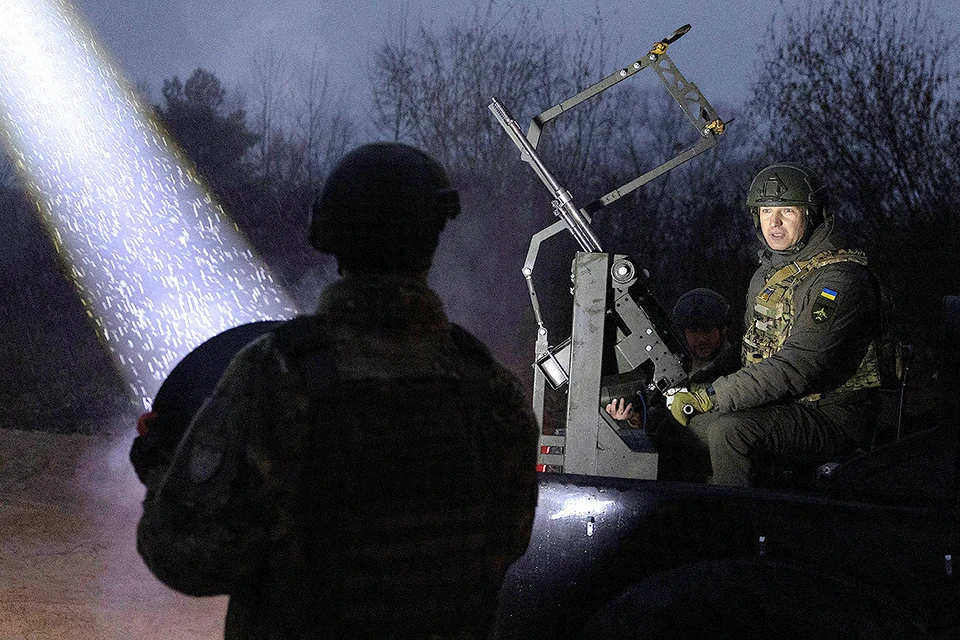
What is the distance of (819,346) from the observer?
3.24m

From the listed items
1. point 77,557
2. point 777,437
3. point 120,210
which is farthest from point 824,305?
point 120,210

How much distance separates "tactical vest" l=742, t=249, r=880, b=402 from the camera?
3365mm

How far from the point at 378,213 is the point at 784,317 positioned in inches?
81.0

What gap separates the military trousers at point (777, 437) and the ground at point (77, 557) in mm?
2984

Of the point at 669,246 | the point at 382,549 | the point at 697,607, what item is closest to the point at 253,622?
the point at 382,549

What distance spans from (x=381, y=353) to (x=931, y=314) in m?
9.53

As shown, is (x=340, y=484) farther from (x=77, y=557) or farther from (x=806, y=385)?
(x=77, y=557)

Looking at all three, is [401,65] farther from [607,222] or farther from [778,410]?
[778,410]

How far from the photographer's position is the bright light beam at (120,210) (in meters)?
12.5

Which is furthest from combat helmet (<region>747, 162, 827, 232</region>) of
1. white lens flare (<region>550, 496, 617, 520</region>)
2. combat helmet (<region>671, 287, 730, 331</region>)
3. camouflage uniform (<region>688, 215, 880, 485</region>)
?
combat helmet (<region>671, 287, 730, 331</region>)

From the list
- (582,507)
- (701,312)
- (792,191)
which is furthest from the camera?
(701,312)

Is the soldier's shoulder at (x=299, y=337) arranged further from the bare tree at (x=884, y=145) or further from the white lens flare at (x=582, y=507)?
the bare tree at (x=884, y=145)

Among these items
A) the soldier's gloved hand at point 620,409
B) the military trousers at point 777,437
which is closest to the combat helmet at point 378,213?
the military trousers at point 777,437

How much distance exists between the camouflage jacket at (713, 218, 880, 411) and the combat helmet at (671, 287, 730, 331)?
6.27ft
